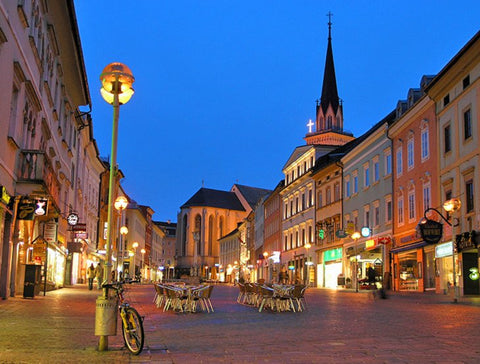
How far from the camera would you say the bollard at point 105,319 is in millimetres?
8758

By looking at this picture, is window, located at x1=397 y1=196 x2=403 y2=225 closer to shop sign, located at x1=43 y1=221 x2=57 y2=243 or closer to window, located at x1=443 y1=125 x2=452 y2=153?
window, located at x1=443 y1=125 x2=452 y2=153

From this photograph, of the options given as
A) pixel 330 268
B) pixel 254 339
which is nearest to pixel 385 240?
pixel 330 268

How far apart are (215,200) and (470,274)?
349 feet

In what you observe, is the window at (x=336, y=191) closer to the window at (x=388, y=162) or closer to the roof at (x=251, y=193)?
the window at (x=388, y=162)

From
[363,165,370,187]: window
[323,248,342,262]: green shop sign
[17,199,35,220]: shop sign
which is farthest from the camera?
→ [323,248,342,262]: green shop sign

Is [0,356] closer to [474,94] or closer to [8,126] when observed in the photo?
[8,126]

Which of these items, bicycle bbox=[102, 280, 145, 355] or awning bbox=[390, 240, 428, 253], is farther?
awning bbox=[390, 240, 428, 253]

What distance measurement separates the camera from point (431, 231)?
29719 millimetres

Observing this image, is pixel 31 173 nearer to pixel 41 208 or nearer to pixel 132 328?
pixel 41 208

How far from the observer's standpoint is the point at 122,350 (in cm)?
888

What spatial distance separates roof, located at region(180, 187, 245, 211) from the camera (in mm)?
130875

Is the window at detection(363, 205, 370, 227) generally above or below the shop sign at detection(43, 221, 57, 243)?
above

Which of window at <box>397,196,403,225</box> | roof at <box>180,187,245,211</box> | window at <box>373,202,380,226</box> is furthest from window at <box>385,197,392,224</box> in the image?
roof at <box>180,187,245,211</box>

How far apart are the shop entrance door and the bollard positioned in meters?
21.9
